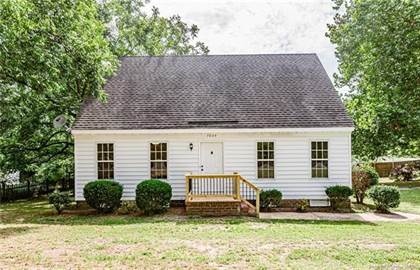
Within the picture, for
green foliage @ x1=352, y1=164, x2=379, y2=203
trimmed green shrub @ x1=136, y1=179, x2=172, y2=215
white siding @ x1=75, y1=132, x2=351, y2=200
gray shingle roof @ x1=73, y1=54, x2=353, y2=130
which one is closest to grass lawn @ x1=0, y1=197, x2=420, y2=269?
trimmed green shrub @ x1=136, y1=179, x2=172, y2=215

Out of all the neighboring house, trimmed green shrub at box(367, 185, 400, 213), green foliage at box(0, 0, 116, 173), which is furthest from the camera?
the neighboring house

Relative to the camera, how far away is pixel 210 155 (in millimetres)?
15617

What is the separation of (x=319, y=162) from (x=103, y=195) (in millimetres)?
8306

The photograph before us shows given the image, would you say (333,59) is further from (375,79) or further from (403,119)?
(375,79)

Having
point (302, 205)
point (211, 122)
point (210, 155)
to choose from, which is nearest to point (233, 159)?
point (210, 155)

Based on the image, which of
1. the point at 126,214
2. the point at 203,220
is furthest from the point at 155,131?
the point at 203,220

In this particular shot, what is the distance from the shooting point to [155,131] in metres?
15.2

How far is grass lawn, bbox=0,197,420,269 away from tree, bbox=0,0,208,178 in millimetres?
4632

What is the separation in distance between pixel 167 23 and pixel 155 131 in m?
14.9

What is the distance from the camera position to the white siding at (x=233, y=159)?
15359mm

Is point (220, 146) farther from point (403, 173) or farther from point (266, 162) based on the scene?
point (403, 173)

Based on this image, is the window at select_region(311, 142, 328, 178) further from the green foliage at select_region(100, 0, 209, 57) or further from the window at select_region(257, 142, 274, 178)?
the green foliage at select_region(100, 0, 209, 57)

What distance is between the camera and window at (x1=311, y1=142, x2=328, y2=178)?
15438 mm

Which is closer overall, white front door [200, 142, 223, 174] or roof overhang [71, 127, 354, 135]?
roof overhang [71, 127, 354, 135]
